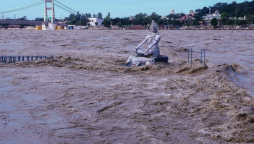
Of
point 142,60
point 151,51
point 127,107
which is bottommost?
point 127,107

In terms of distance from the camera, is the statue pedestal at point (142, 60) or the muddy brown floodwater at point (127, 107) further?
the statue pedestal at point (142, 60)

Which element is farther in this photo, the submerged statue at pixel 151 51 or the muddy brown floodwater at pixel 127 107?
the submerged statue at pixel 151 51

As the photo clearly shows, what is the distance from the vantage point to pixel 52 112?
6.16 metres

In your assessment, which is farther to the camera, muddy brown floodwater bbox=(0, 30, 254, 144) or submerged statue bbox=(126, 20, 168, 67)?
submerged statue bbox=(126, 20, 168, 67)

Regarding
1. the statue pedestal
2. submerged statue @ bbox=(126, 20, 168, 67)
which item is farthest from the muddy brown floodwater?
submerged statue @ bbox=(126, 20, 168, 67)

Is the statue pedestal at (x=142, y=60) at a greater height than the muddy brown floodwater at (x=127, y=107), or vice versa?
the statue pedestal at (x=142, y=60)

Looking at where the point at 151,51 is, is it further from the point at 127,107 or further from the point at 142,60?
the point at 127,107

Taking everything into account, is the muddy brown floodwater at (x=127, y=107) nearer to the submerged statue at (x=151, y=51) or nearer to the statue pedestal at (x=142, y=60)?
the statue pedestal at (x=142, y=60)

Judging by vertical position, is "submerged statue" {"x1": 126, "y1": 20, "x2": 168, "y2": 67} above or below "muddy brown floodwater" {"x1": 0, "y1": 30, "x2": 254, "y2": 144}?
above

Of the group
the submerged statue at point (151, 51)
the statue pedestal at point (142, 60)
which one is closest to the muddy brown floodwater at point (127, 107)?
the statue pedestal at point (142, 60)

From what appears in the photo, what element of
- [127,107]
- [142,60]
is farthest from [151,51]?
[127,107]

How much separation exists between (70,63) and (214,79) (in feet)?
20.8

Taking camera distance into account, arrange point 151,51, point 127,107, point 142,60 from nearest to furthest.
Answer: point 127,107, point 151,51, point 142,60

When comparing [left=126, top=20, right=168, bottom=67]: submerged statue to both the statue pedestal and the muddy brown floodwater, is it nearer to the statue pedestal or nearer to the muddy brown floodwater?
the statue pedestal
